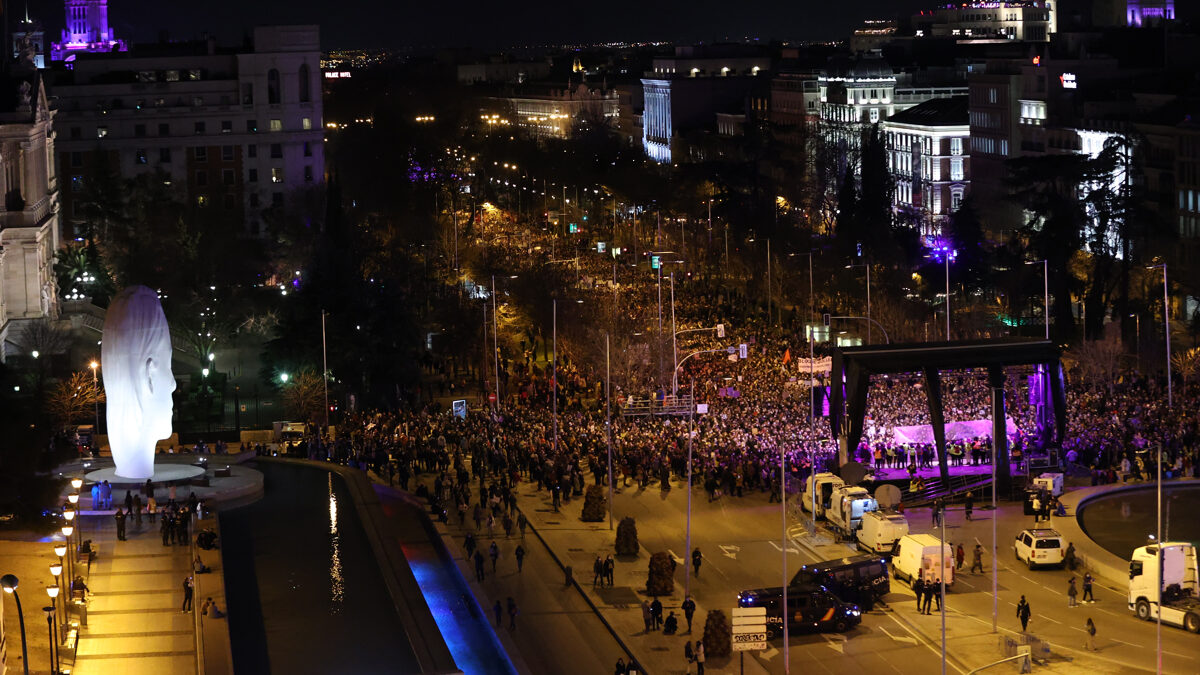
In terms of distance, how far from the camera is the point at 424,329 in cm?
8194

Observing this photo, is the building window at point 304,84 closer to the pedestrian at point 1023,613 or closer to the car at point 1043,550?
the car at point 1043,550

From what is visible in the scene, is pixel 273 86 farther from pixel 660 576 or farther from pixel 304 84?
pixel 660 576

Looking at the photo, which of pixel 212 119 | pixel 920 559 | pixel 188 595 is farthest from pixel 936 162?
→ pixel 188 595

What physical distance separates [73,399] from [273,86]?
2011 inches

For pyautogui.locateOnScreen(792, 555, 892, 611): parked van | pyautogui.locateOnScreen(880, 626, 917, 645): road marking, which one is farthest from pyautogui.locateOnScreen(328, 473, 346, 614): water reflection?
pyautogui.locateOnScreen(880, 626, 917, 645): road marking

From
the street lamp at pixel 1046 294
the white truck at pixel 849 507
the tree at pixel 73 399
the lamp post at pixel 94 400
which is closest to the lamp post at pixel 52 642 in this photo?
the white truck at pixel 849 507

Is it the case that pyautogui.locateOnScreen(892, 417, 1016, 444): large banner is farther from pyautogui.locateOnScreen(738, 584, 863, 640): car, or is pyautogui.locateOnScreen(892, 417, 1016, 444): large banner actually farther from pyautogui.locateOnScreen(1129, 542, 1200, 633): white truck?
pyautogui.locateOnScreen(738, 584, 863, 640): car

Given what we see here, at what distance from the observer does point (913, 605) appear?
44.8 m

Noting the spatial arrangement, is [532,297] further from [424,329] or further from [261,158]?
[261,158]

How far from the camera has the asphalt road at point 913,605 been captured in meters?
40.8

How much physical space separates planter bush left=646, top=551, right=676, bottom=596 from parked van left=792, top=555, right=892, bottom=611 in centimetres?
288

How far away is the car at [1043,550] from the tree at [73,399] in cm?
2873

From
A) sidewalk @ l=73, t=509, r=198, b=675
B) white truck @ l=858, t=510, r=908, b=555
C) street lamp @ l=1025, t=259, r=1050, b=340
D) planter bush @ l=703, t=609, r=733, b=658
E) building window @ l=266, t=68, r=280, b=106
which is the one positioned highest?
building window @ l=266, t=68, r=280, b=106

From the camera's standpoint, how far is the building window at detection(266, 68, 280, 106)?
111562mm
